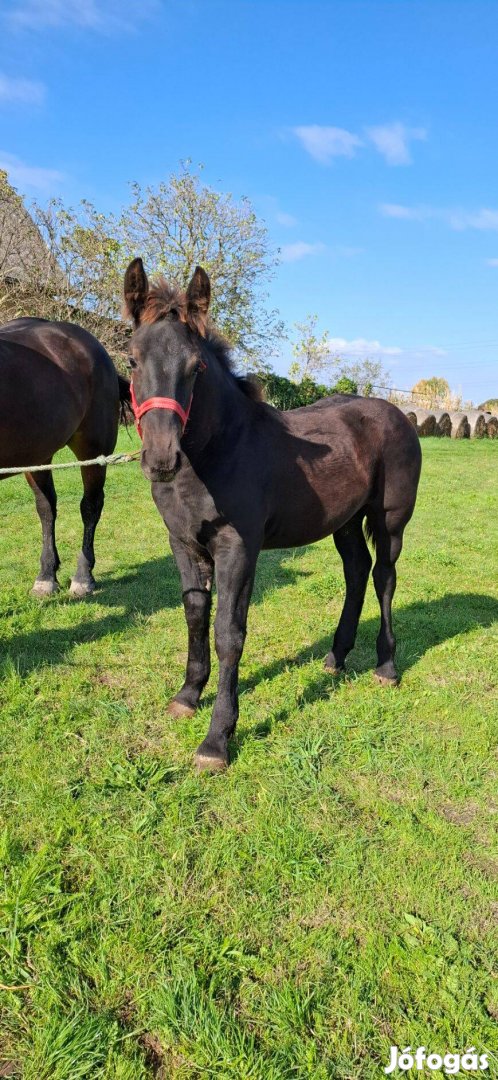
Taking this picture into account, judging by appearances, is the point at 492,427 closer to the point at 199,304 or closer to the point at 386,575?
the point at 386,575

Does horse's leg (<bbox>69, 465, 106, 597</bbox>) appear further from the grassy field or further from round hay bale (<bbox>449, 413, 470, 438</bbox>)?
round hay bale (<bbox>449, 413, 470, 438</bbox>)

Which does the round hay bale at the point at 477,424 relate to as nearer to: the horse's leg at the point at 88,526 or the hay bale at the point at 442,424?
the hay bale at the point at 442,424

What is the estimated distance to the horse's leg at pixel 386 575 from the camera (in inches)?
165

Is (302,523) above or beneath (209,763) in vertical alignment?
above

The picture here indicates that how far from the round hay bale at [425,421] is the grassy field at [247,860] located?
23817mm

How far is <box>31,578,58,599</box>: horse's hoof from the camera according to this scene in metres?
5.49

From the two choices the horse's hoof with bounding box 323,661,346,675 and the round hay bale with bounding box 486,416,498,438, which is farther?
the round hay bale with bounding box 486,416,498,438

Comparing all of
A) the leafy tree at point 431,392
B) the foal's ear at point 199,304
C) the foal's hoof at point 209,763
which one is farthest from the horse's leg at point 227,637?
the leafy tree at point 431,392

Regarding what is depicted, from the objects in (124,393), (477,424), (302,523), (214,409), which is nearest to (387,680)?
(302,523)

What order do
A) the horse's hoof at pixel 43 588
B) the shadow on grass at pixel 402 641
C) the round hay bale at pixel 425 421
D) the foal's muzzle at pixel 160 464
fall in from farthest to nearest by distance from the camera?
the round hay bale at pixel 425 421 < the horse's hoof at pixel 43 588 < the shadow on grass at pixel 402 641 < the foal's muzzle at pixel 160 464

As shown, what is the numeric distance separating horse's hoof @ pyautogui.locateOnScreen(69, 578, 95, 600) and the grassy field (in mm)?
542

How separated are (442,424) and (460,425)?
3.34 feet

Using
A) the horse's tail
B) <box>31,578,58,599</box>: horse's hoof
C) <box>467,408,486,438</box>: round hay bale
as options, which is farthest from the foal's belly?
<box>467,408,486,438</box>: round hay bale

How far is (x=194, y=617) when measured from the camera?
351 cm
